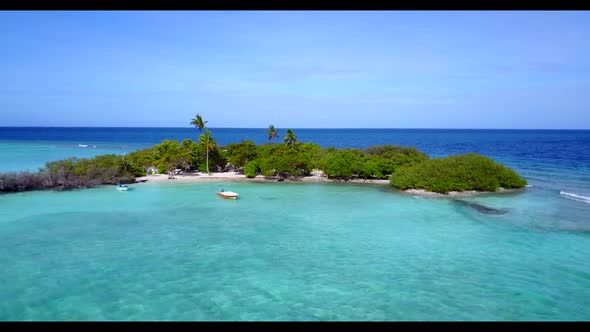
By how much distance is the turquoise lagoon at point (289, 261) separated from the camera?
1350 cm

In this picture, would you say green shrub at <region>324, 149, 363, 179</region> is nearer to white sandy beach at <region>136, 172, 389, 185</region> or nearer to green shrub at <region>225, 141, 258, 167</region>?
white sandy beach at <region>136, 172, 389, 185</region>

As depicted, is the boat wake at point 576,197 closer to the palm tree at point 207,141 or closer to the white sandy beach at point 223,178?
the white sandy beach at point 223,178

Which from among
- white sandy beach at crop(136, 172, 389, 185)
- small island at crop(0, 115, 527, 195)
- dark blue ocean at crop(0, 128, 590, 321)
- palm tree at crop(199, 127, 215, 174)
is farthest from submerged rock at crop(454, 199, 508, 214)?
palm tree at crop(199, 127, 215, 174)

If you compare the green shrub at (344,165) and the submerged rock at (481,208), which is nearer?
the submerged rock at (481,208)

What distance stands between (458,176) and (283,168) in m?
17.9

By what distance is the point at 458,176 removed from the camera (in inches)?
1393

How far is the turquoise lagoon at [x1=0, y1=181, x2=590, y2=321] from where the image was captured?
13.5m

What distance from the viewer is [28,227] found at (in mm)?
22609

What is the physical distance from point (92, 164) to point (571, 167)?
61475mm

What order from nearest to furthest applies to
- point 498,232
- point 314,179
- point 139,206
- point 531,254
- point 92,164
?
point 531,254, point 498,232, point 139,206, point 92,164, point 314,179

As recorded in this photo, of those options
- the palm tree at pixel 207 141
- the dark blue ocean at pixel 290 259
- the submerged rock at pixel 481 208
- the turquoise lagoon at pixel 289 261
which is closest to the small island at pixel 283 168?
the palm tree at pixel 207 141

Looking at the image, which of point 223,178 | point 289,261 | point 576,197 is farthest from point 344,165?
point 289,261

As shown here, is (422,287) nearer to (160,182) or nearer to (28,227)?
(28,227)
